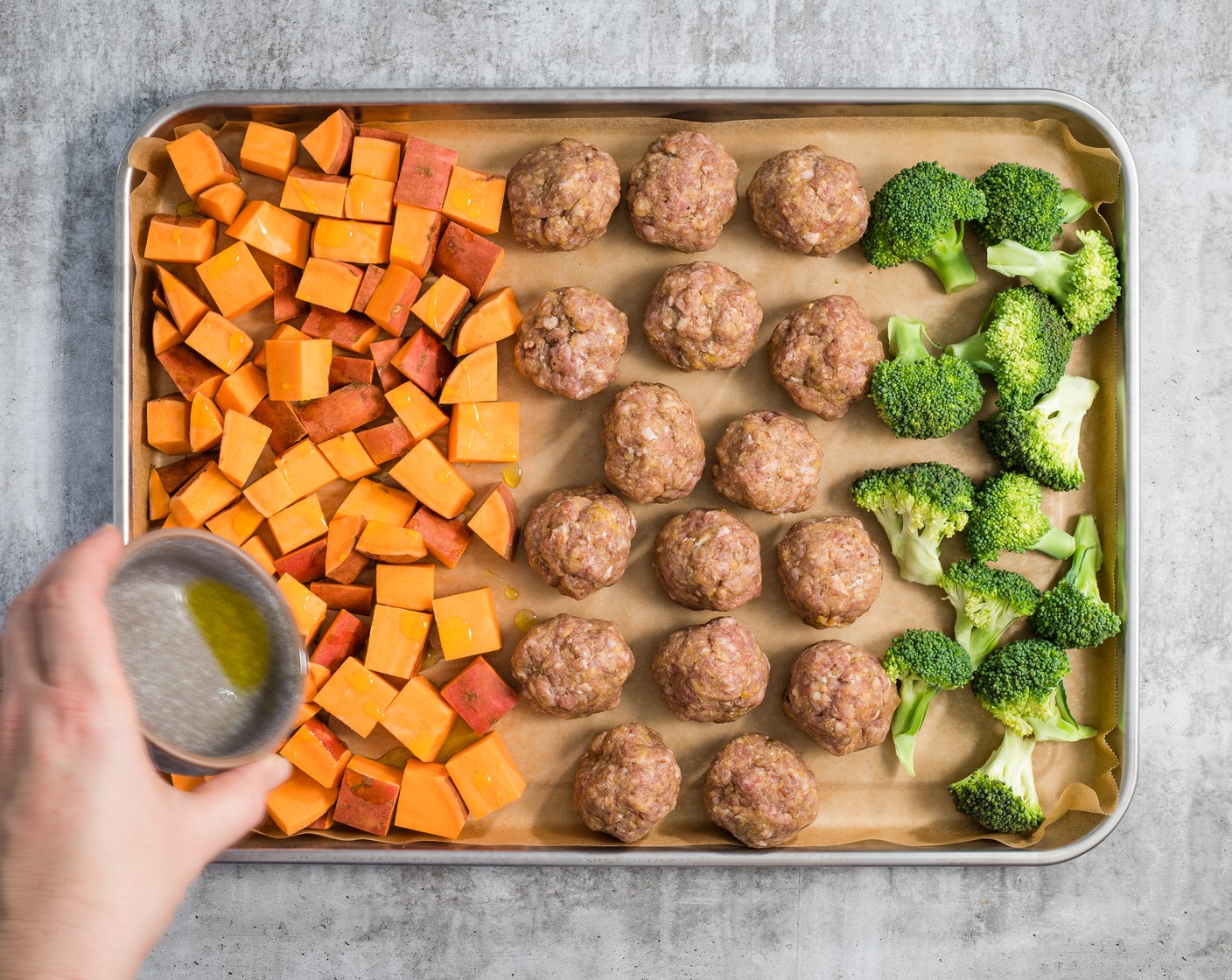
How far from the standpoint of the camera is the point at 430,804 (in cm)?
412

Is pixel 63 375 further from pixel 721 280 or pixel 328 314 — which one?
pixel 721 280

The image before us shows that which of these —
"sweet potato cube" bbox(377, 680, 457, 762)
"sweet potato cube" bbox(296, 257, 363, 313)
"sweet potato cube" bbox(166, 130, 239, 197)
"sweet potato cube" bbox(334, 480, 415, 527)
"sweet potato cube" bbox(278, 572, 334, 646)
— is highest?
"sweet potato cube" bbox(166, 130, 239, 197)

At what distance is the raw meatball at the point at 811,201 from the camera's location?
13.1ft

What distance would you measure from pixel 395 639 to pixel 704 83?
2.98 meters

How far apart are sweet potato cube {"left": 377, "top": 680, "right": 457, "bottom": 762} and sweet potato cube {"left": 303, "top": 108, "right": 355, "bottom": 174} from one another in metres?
2.05

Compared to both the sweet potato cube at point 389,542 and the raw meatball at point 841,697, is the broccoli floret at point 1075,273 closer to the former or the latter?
the raw meatball at point 841,697

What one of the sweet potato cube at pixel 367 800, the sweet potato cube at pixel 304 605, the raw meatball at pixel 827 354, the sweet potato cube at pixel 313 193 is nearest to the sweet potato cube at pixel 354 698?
the sweet potato cube at pixel 304 605

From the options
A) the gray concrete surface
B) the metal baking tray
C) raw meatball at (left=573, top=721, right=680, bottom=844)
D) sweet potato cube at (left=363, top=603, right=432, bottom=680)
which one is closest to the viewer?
raw meatball at (left=573, top=721, right=680, bottom=844)

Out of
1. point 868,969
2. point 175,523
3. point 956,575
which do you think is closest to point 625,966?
point 868,969

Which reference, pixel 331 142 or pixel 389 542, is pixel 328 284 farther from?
pixel 389 542

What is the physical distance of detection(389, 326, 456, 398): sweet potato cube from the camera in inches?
163

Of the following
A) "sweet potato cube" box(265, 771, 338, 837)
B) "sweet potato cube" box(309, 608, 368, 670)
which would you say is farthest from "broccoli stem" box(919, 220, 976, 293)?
"sweet potato cube" box(265, 771, 338, 837)

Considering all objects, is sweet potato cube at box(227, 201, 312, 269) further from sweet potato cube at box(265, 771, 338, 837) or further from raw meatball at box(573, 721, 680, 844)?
raw meatball at box(573, 721, 680, 844)

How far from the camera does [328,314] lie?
4.24 m
